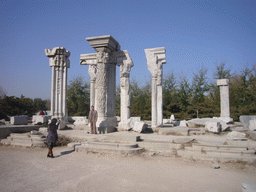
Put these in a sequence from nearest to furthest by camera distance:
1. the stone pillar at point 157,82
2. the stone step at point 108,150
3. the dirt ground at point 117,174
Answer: the dirt ground at point 117,174 → the stone step at point 108,150 → the stone pillar at point 157,82

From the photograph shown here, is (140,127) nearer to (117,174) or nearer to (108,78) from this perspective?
(108,78)

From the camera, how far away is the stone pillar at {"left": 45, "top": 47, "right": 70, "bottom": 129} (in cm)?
1223

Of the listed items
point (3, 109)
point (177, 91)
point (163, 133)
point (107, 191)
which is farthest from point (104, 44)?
point (177, 91)

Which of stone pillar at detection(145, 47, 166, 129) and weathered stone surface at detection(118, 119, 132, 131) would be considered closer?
weathered stone surface at detection(118, 119, 132, 131)

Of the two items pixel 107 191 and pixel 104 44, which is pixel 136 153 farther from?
pixel 104 44

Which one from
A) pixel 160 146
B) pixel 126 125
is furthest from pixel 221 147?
pixel 126 125

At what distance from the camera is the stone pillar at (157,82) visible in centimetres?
1001

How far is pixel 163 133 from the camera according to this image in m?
8.76

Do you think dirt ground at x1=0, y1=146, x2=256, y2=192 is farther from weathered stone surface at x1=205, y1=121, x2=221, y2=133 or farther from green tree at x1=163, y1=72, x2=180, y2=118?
green tree at x1=163, y1=72, x2=180, y2=118

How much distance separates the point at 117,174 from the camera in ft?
13.3

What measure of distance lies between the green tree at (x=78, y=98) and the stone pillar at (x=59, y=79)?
11.7 meters

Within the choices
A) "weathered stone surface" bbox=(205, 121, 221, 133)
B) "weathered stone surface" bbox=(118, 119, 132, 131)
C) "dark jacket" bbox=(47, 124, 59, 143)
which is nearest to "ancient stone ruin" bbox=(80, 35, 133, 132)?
"weathered stone surface" bbox=(118, 119, 132, 131)

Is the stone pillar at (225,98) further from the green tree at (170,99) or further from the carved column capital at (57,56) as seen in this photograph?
the carved column capital at (57,56)

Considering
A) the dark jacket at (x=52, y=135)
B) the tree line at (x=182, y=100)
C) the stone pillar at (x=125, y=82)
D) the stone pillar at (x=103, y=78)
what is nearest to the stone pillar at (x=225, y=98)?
the tree line at (x=182, y=100)
